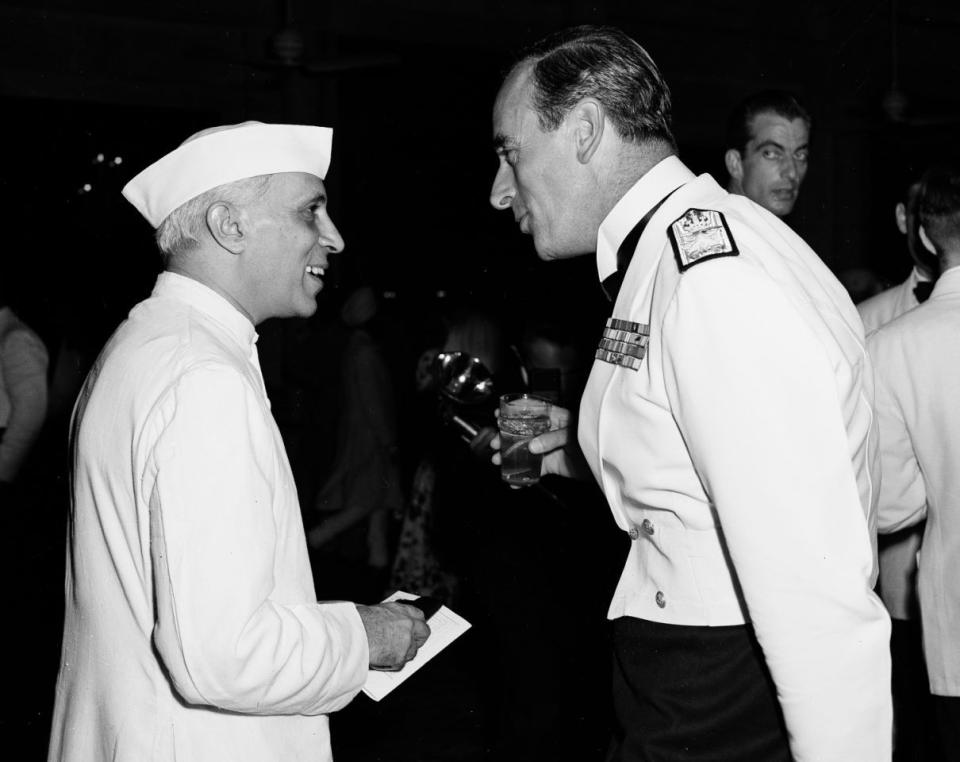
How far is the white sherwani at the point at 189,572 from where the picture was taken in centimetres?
133

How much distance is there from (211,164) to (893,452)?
1.69 metres

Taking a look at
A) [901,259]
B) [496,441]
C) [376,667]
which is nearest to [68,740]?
[376,667]

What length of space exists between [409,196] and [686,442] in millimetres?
7333

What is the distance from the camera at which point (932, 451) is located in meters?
2.35

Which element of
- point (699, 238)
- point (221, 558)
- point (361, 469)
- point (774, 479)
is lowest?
point (361, 469)

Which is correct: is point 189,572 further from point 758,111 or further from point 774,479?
point 758,111

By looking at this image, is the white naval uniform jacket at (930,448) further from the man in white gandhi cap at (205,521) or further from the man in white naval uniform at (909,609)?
the man in white gandhi cap at (205,521)

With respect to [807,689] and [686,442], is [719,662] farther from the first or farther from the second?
[686,442]

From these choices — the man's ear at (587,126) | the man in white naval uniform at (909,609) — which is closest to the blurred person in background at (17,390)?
the man's ear at (587,126)

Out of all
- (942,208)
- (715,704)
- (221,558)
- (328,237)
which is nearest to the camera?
(221,558)

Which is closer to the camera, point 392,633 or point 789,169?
point 392,633

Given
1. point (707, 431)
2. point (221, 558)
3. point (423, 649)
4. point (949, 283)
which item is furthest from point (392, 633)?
point (949, 283)

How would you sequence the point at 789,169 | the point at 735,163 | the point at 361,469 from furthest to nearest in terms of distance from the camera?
the point at 361,469, the point at 735,163, the point at 789,169

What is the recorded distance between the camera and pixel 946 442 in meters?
2.33
